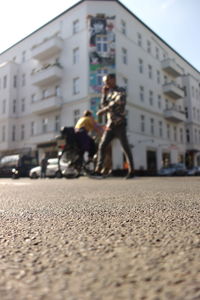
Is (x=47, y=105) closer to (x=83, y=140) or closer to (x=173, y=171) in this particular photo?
(x=173, y=171)

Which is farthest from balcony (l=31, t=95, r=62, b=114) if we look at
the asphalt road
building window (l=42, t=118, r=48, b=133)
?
the asphalt road

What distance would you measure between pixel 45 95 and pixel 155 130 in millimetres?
12416

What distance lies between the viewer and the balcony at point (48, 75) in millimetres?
26594

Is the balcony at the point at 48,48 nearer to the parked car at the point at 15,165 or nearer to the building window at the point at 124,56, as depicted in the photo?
the building window at the point at 124,56

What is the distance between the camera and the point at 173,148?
32531mm

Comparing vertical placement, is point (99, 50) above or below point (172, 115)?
above

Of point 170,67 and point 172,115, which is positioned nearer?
point 172,115

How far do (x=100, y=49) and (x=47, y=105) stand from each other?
720 cm

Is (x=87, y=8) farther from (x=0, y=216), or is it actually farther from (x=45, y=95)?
(x=0, y=216)

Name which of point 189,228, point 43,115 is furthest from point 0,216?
point 43,115

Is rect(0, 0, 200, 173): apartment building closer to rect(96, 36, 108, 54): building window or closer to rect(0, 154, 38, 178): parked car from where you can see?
rect(96, 36, 108, 54): building window

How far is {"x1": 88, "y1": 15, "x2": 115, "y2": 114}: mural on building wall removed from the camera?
24.5 m

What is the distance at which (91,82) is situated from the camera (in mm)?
24516

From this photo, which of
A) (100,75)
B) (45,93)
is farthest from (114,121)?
(45,93)
